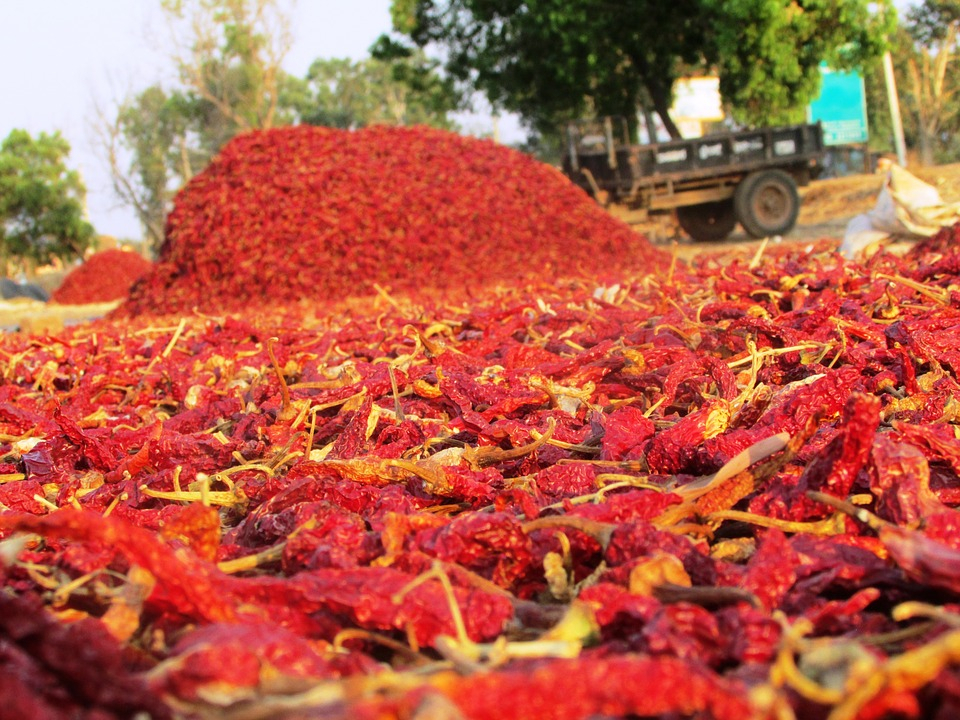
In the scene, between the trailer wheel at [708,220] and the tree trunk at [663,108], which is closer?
the trailer wheel at [708,220]

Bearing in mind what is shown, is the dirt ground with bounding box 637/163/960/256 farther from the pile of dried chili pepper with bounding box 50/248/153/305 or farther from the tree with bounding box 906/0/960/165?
the pile of dried chili pepper with bounding box 50/248/153/305

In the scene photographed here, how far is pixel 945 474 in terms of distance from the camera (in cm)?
136

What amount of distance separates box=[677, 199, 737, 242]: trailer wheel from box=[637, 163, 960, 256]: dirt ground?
0.82 feet

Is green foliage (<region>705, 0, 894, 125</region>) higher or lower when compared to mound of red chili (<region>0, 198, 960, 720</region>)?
higher

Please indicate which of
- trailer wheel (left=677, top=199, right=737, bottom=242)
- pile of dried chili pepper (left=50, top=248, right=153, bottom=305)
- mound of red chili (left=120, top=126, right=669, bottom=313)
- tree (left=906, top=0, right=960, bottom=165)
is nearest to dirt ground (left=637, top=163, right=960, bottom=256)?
trailer wheel (left=677, top=199, right=737, bottom=242)

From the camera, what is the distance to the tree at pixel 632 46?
1623 cm

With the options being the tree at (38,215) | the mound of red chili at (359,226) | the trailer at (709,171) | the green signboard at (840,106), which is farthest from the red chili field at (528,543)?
the tree at (38,215)

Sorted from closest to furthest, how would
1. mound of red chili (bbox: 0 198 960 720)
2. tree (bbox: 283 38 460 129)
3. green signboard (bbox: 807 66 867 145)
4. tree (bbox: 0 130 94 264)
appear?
1. mound of red chili (bbox: 0 198 960 720)
2. green signboard (bbox: 807 66 867 145)
3. tree (bbox: 0 130 94 264)
4. tree (bbox: 283 38 460 129)

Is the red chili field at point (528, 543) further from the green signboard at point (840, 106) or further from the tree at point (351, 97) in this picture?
the tree at point (351, 97)

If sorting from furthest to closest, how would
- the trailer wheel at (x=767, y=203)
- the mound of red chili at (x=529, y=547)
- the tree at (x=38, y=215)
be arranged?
the tree at (x=38, y=215) < the trailer wheel at (x=767, y=203) < the mound of red chili at (x=529, y=547)

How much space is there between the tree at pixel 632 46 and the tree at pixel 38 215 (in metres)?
20.4

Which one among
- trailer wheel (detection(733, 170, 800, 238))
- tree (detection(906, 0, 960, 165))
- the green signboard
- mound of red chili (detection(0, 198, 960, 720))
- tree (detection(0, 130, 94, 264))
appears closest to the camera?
mound of red chili (detection(0, 198, 960, 720))

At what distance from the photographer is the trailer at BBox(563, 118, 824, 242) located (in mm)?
14352

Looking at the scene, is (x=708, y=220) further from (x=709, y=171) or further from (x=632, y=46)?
(x=632, y=46)
